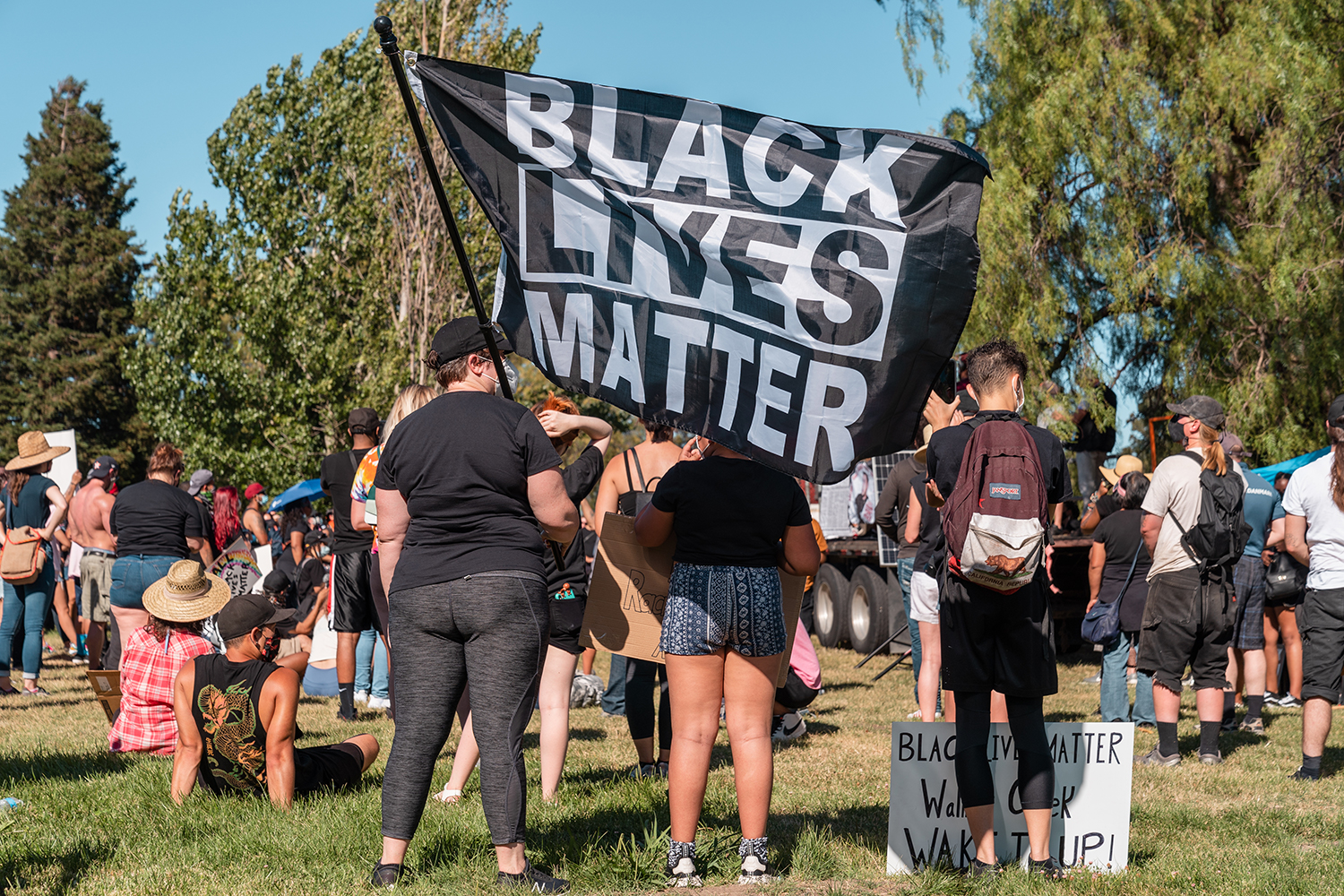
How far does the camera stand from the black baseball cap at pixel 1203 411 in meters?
6.83

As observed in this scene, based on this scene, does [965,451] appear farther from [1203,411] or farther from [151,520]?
[151,520]

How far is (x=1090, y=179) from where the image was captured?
17.2m

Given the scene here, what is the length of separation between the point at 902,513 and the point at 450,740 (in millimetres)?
3586

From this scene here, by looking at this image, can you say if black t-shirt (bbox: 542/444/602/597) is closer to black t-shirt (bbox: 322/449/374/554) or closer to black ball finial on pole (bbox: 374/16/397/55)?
black ball finial on pole (bbox: 374/16/397/55)

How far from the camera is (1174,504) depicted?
680cm

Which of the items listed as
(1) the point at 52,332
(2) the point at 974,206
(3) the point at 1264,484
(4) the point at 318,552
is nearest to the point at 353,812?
(2) the point at 974,206

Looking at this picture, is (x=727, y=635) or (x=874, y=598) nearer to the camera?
(x=727, y=635)

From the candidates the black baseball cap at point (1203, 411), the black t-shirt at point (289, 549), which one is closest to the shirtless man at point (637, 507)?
the black baseball cap at point (1203, 411)

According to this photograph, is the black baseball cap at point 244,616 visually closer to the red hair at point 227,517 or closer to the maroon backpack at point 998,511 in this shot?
the maroon backpack at point 998,511

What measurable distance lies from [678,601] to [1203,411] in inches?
162

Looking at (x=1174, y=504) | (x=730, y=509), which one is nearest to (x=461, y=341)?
(x=730, y=509)

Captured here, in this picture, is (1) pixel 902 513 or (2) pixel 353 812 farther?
(1) pixel 902 513

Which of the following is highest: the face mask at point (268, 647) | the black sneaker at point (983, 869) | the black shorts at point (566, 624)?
the black shorts at point (566, 624)

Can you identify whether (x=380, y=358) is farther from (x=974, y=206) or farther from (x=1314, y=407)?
(x=974, y=206)
